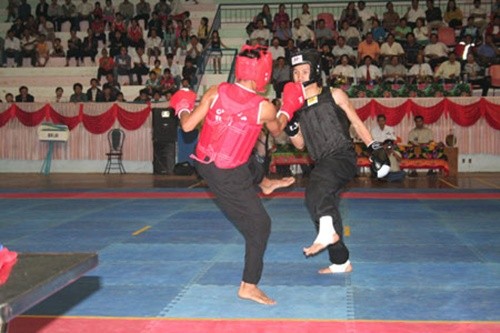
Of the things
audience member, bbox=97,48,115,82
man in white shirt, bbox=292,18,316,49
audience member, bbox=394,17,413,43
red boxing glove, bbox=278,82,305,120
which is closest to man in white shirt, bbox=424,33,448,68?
audience member, bbox=394,17,413,43

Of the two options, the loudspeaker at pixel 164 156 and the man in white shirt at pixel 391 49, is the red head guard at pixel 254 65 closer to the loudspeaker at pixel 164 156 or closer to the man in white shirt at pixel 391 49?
the loudspeaker at pixel 164 156

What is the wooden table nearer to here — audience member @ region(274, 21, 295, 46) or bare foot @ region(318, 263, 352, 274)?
bare foot @ region(318, 263, 352, 274)

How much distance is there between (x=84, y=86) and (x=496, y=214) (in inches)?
597

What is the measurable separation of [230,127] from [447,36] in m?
17.8

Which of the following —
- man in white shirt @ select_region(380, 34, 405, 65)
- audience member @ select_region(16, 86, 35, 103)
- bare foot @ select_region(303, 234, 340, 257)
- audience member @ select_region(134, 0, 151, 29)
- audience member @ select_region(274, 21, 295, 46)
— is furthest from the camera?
audience member @ select_region(134, 0, 151, 29)

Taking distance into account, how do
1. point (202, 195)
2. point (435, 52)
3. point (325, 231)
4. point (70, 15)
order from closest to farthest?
point (325, 231) → point (202, 195) → point (435, 52) → point (70, 15)

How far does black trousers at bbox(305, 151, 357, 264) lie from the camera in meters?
6.05

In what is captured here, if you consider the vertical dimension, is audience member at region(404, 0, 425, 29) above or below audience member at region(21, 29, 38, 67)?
above

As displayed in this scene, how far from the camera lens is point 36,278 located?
8.98 feet

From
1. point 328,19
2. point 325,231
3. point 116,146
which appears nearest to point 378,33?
point 328,19

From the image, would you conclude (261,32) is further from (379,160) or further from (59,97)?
(379,160)

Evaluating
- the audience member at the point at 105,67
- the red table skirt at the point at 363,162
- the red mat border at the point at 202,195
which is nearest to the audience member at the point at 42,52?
the audience member at the point at 105,67

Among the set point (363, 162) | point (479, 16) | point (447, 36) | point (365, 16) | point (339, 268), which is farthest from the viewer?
point (365, 16)

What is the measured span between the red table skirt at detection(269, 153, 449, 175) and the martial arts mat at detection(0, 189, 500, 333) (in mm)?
4954
